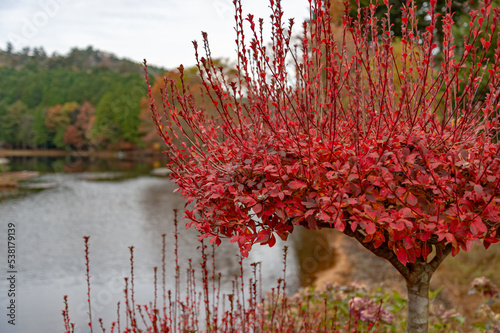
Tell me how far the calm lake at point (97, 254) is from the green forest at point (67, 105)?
30.0 metres

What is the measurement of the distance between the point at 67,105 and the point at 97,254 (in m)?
48.7

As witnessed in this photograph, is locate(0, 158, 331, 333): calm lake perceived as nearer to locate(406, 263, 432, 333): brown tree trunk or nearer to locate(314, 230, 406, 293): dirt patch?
locate(314, 230, 406, 293): dirt patch

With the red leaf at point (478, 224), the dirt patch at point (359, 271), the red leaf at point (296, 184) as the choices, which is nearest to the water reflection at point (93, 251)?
the dirt patch at point (359, 271)

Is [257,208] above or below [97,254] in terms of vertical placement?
above

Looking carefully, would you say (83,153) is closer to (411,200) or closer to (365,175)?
(365,175)

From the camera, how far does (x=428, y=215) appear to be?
5.79ft

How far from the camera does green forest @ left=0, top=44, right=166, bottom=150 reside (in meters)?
47.6

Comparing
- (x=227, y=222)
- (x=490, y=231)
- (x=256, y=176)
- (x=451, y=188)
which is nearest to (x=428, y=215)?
(x=451, y=188)

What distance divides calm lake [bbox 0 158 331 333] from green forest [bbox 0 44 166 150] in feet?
98.4

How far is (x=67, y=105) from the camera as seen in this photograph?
172ft

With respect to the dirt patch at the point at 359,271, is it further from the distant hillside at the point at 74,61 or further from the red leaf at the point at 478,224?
the distant hillside at the point at 74,61

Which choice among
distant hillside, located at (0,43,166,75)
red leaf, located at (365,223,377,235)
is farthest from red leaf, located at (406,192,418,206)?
distant hillside, located at (0,43,166,75)

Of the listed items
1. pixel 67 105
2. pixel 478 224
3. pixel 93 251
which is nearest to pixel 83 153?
pixel 67 105

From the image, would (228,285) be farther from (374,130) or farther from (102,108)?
(102,108)
